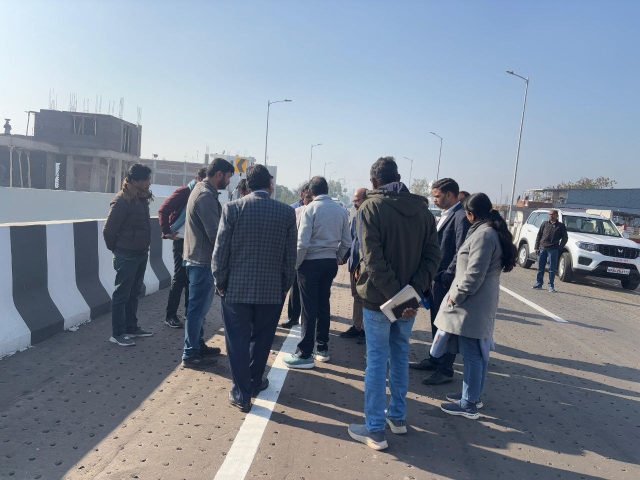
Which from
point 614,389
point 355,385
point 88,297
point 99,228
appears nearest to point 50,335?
point 88,297

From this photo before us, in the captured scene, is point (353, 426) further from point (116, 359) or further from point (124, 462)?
point (116, 359)

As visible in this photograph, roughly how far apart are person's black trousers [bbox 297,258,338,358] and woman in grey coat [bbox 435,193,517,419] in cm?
150

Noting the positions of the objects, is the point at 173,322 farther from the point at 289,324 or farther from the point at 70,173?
the point at 70,173

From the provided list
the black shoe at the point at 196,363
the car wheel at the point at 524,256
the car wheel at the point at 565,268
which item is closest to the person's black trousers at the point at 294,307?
the black shoe at the point at 196,363

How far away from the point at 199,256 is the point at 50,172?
54.4m

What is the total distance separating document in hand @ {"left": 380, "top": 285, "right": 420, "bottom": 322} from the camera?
136 inches

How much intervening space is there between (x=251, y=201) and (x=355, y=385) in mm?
2091

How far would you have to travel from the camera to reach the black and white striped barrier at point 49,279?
4.91 m

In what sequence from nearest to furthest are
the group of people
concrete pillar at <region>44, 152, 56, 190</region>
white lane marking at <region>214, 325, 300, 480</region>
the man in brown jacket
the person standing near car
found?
white lane marking at <region>214, 325, 300, 480</region>
the group of people
the man in brown jacket
the person standing near car
concrete pillar at <region>44, 152, 56, 190</region>

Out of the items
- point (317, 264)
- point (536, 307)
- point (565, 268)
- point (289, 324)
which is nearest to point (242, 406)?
point (317, 264)

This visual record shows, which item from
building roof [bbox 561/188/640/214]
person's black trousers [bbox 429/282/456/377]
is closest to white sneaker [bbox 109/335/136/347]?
person's black trousers [bbox 429/282/456/377]

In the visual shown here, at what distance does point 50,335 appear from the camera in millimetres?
5316

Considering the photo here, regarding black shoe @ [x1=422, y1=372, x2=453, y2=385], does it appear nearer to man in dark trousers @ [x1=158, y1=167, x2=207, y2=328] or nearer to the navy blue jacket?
the navy blue jacket

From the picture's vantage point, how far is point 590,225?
1456cm
